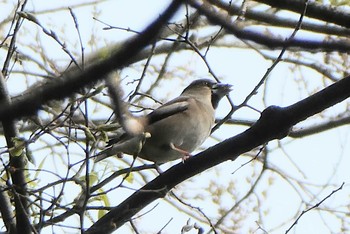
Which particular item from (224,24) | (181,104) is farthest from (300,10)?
(181,104)

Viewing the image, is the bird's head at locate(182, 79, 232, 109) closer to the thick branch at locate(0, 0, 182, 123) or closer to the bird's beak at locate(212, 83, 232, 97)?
the bird's beak at locate(212, 83, 232, 97)

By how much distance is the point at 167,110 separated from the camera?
261 inches

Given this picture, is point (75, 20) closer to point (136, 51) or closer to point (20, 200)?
point (20, 200)

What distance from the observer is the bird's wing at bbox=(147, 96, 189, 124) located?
655cm

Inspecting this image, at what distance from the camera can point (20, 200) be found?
13.0 ft

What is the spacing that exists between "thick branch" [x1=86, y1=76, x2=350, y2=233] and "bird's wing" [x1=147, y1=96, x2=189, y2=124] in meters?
2.34

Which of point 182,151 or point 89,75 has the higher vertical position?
point 182,151

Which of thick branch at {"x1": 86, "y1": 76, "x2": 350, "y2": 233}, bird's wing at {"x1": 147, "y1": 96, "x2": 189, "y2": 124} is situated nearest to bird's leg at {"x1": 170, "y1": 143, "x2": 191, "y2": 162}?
bird's wing at {"x1": 147, "y1": 96, "x2": 189, "y2": 124}

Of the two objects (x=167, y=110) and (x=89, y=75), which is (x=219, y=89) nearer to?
(x=167, y=110)

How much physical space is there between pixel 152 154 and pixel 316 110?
3144 millimetres

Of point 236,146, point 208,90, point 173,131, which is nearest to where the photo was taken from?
point 236,146

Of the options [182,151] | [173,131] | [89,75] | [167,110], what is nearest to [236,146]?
[89,75]

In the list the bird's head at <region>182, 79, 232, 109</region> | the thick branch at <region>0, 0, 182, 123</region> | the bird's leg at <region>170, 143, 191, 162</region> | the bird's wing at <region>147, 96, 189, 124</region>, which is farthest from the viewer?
the bird's head at <region>182, 79, 232, 109</region>

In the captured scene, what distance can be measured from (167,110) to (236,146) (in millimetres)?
3118
